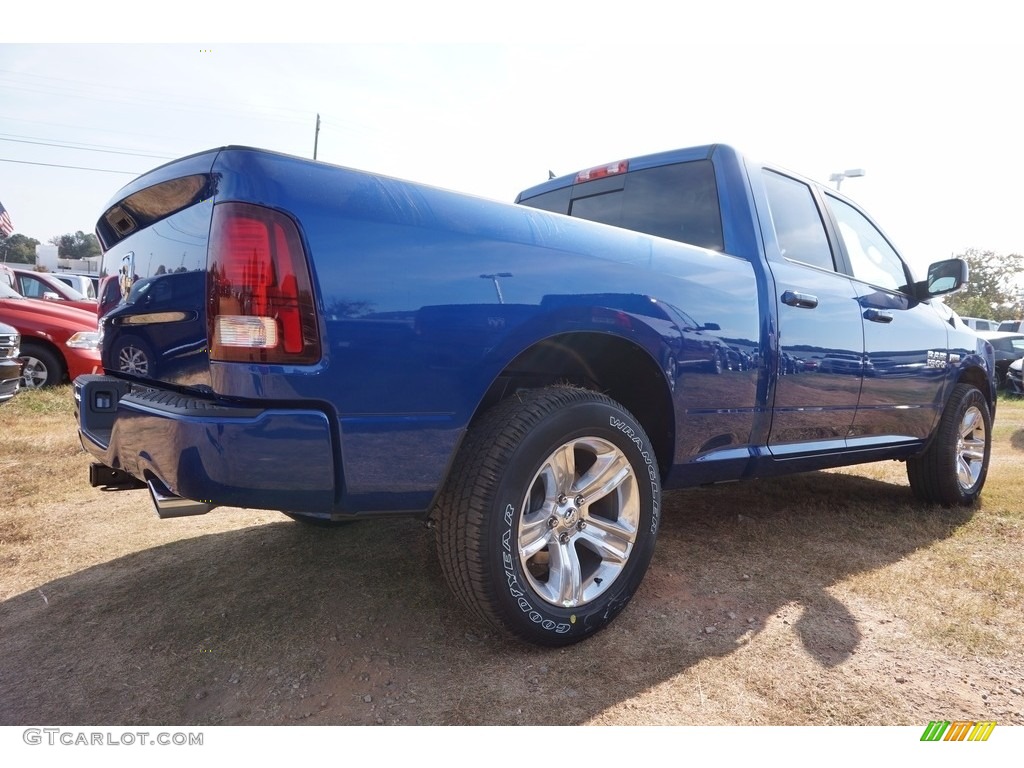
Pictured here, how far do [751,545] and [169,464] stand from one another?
2618 mm

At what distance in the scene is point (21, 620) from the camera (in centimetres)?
228

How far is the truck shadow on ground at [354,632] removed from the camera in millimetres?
1794

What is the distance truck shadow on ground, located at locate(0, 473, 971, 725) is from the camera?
1794mm

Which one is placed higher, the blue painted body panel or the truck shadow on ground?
the blue painted body panel

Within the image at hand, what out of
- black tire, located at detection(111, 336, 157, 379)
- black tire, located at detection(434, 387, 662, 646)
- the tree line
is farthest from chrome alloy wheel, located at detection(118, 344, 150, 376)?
the tree line

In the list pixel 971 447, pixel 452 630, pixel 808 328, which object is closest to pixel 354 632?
pixel 452 630

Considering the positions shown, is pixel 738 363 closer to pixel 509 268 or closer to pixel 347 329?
pixel 509 268

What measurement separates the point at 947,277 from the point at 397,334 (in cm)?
350

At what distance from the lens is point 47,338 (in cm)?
720

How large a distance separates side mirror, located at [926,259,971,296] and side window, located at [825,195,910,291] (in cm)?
13

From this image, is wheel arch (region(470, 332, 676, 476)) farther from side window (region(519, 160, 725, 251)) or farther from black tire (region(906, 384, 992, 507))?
black tire (region(906, 384, 992, 507))

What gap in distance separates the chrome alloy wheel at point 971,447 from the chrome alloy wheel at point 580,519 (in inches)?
119

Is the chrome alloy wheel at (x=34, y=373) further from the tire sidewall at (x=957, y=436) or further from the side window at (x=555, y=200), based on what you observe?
the tire sidewall at (x=957, y=436)
